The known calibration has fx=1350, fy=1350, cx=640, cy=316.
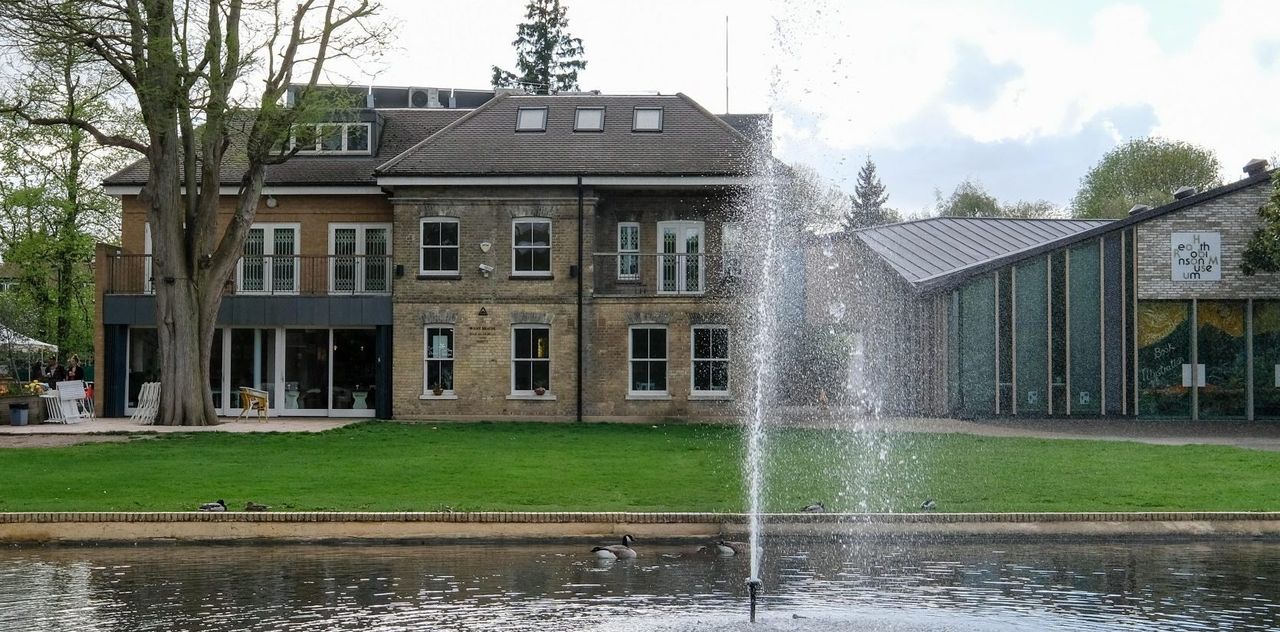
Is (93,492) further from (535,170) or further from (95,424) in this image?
(535,170)

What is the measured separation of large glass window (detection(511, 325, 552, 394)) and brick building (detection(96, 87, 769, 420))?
0.16 ft

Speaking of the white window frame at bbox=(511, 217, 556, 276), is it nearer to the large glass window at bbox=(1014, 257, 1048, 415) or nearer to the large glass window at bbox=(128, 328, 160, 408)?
the large glass window at bbox=(128, 328, 160, 408)

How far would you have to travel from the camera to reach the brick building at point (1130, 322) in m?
32.3

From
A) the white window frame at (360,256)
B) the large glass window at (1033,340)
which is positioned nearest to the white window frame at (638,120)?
the white window frame at (360,256)

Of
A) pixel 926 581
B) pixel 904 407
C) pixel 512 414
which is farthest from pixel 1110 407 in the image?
pixel 926 581

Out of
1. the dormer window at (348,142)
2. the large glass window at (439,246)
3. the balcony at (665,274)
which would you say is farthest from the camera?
the dormer window at (348,142)

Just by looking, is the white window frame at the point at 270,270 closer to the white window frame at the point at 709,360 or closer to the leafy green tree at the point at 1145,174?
the white window frame at the point at 709,360

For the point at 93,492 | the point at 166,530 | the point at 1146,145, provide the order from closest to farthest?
the point at 166,530, the point at 93,492, the point at 1146,145

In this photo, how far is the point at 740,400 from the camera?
3397 centimetres

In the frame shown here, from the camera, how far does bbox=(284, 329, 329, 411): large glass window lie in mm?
35250

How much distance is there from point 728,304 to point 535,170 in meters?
5.80

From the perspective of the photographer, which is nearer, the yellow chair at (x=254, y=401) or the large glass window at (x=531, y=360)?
the yellow chair at (x=254, y=401)

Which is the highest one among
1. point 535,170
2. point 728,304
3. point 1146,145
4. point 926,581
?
point 1146,145

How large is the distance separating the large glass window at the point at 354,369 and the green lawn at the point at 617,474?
8.18 m
